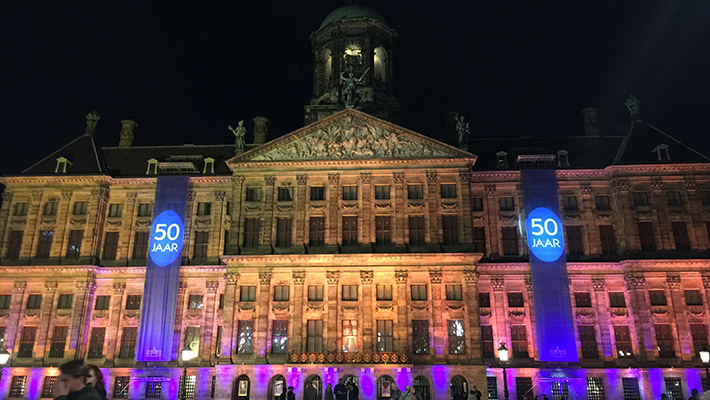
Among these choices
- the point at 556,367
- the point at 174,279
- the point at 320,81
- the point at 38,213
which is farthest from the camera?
the point at 320,81

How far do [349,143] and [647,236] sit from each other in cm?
2588

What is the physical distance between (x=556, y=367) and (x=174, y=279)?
31.2 m

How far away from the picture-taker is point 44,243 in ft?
166

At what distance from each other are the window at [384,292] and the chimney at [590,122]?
2765cm

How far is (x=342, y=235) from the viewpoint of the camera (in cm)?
4612

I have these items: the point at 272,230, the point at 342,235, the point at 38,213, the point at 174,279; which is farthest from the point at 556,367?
the point at 38,213

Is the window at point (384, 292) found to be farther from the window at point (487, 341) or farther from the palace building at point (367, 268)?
the window at point (487, 341)

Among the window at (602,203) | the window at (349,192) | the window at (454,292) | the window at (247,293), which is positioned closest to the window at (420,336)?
the window at (454,292)

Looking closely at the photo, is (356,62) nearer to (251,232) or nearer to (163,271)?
(251,232)

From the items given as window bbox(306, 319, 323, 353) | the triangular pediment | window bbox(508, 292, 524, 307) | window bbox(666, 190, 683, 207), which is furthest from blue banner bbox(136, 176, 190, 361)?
window bbox(666, 190, 683, 207)

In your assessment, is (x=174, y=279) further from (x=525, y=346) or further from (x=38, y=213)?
(x=525, y=346)

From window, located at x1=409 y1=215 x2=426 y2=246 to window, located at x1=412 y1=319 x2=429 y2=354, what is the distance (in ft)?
20.1

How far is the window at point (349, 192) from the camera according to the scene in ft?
155

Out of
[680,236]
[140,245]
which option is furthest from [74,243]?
[680,236]
